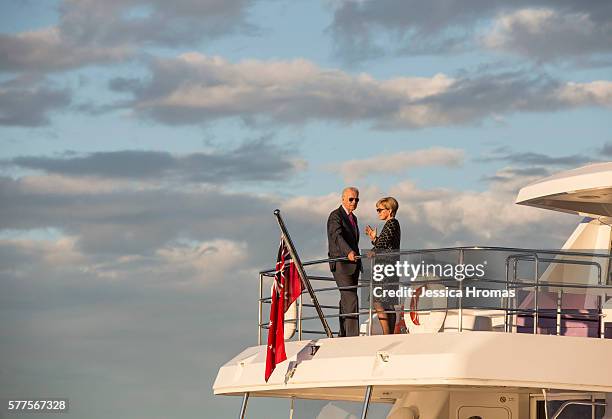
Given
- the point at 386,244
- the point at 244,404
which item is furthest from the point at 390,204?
the point at 244,404

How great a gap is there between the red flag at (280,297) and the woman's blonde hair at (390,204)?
2009 mm

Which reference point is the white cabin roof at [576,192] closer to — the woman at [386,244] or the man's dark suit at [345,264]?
the woman at [386,244]

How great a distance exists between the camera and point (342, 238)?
18812 millimetres

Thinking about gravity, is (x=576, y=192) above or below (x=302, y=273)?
above

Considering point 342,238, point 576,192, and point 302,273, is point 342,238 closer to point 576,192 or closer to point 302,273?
point 302,273

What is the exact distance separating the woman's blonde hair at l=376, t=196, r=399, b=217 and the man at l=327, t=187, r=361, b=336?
25.9 inches

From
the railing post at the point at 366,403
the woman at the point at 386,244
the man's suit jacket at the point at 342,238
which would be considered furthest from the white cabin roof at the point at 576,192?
the railing post at the point at 366,403

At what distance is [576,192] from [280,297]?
454 cm

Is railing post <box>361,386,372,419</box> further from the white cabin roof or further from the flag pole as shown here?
the white cabin roof

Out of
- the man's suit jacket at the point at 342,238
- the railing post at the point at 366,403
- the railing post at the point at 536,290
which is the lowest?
the railing post at the point at 366,403

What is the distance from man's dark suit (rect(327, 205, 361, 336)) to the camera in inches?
735

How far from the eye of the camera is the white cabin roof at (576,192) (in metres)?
18.5

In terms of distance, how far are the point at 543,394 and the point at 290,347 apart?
395 centimetres

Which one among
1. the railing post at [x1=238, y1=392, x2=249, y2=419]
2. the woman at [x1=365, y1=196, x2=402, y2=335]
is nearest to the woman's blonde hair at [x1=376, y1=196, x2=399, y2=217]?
the woman at [x1=365, y1=196, x2=402, y2=335]
